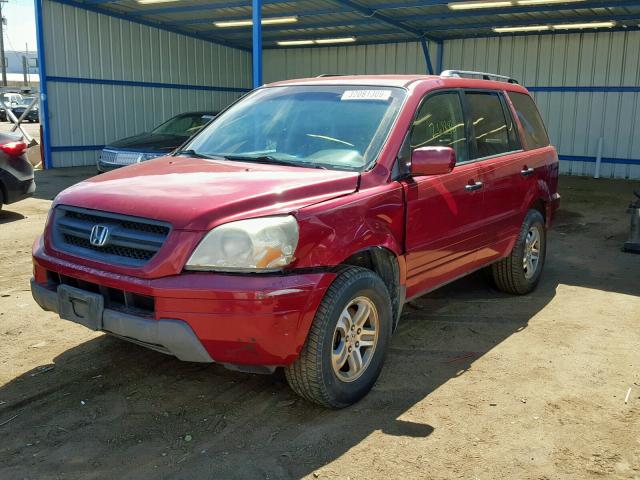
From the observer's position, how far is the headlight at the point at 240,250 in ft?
10.2

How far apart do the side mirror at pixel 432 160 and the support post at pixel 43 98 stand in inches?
541

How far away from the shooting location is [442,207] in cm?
432

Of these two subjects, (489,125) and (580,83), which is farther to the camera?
(580,83)

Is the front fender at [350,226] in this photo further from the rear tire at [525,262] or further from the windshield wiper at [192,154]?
the rear tire at [525,262]

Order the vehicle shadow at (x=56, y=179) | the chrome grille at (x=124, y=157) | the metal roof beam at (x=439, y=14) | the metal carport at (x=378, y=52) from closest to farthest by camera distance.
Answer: the chrome grille at (x=124, y=157) < the vehicle shadow at (x=56, y=179) < the metal roof beam at (x=439, y=14) < the metal carport at (x=378, y=52)

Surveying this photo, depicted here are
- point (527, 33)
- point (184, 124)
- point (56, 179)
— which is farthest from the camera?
point (527, 33)

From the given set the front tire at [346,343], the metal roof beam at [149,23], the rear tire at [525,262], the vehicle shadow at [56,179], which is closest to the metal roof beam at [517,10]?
the metal roof beam at [149,23]

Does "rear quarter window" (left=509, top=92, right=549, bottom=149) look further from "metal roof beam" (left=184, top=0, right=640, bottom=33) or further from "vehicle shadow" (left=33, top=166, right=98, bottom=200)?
"metal roof beam" (left=184, top=0, right=640, bottom=33)

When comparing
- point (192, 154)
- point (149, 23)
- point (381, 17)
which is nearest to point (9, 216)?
point (192, 154)

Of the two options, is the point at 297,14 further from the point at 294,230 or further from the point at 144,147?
the point at 294,230

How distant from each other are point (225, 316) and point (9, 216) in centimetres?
741

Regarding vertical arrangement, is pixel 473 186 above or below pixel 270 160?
below

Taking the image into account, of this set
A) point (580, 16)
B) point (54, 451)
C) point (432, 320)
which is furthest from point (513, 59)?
point (54, 451)

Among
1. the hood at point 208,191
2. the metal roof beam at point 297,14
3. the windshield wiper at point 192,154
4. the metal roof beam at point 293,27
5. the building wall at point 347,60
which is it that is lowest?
the hood at point 208,191
